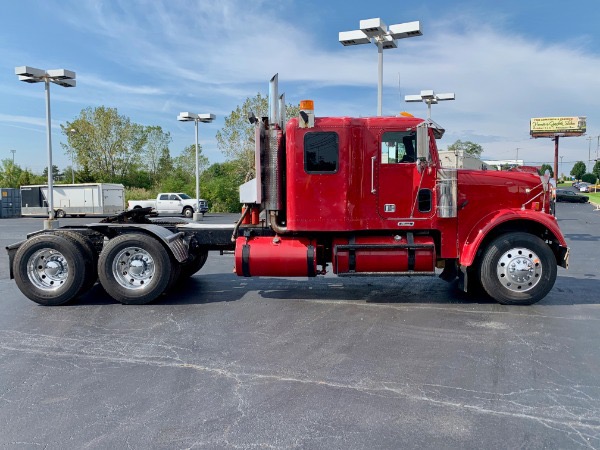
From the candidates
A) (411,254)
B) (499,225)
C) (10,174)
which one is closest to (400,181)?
(411,254)

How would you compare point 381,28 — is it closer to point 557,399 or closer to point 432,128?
point 432,128

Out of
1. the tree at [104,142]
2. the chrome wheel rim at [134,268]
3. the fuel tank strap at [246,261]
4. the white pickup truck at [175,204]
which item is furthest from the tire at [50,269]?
the tree at [104,142]

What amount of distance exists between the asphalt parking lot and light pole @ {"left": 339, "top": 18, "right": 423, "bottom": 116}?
23.5ft

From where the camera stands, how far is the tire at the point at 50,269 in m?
7.66

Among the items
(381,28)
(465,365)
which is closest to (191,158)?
(381,28)

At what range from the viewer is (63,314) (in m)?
7.25

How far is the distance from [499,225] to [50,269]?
7.01 meters

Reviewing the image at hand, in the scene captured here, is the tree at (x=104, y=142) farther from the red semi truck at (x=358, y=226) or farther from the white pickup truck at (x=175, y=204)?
the red semi truck at (x=358, y=226)

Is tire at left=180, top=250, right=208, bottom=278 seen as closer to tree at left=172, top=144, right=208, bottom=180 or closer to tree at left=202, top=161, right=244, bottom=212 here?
tree at left=202, top=161, right=244, bottom=212

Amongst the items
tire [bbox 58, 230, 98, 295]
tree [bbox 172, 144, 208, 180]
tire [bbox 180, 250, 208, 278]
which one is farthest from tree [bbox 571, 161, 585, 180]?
tire [bbox 58, 230, 98, 295]

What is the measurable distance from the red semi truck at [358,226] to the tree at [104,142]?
169ft

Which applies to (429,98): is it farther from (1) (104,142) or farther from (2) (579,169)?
(2) (579,169)

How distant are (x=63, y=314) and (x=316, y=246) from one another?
3.91 meters

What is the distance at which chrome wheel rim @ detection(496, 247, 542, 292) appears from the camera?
23.5ft
